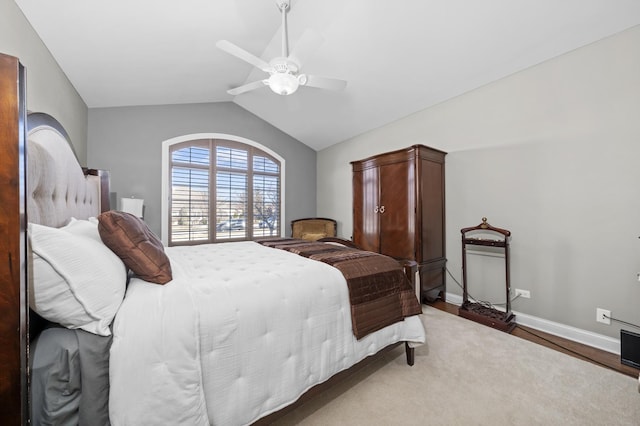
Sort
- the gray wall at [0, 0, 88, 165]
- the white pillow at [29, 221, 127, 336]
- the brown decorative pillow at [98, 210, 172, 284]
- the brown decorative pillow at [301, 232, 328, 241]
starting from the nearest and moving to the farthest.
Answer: the white pillow at [29, 221, 127, 336] < the brown decorative pillow at [98, 210, 172, 284] < the gray wall at [0, 0, 88, 165] < the brown decorative pillow at [301, 232, 328, 241]

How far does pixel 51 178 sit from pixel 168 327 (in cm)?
123

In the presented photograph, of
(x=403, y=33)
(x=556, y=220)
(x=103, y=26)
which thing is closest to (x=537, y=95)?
(x=556, y=220)

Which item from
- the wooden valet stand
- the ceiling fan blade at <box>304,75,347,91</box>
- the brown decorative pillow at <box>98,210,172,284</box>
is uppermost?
the ceiling fan blade at <box>304,75,347,91</box>

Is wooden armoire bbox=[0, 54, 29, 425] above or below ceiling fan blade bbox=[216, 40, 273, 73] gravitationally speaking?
below

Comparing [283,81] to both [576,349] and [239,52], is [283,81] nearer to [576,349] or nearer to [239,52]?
[239,52]

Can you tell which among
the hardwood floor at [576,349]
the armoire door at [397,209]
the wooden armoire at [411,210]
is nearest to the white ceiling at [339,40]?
the wooden armoire at [411,210]

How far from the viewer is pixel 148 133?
3.96 meters

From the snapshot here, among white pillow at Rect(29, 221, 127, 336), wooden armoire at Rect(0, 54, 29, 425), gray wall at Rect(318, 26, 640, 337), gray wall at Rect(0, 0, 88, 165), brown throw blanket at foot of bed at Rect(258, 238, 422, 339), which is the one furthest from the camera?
gray wall at Rect(318, 26, 640, 337)

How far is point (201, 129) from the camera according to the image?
14.3ft

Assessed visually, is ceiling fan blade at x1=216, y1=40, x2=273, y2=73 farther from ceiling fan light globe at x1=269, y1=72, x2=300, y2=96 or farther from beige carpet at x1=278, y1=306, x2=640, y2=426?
beige carpet at x1=278, y1=306, x2=640, y2=426

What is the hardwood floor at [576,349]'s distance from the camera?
5.89 feet

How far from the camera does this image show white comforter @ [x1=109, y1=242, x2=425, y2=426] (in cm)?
91

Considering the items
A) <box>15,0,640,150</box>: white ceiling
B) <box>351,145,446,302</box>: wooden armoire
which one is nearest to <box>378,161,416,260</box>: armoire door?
<box>351,145,446,302</box>: wooden armoire

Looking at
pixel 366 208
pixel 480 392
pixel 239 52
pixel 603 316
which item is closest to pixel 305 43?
pixel 239 52
